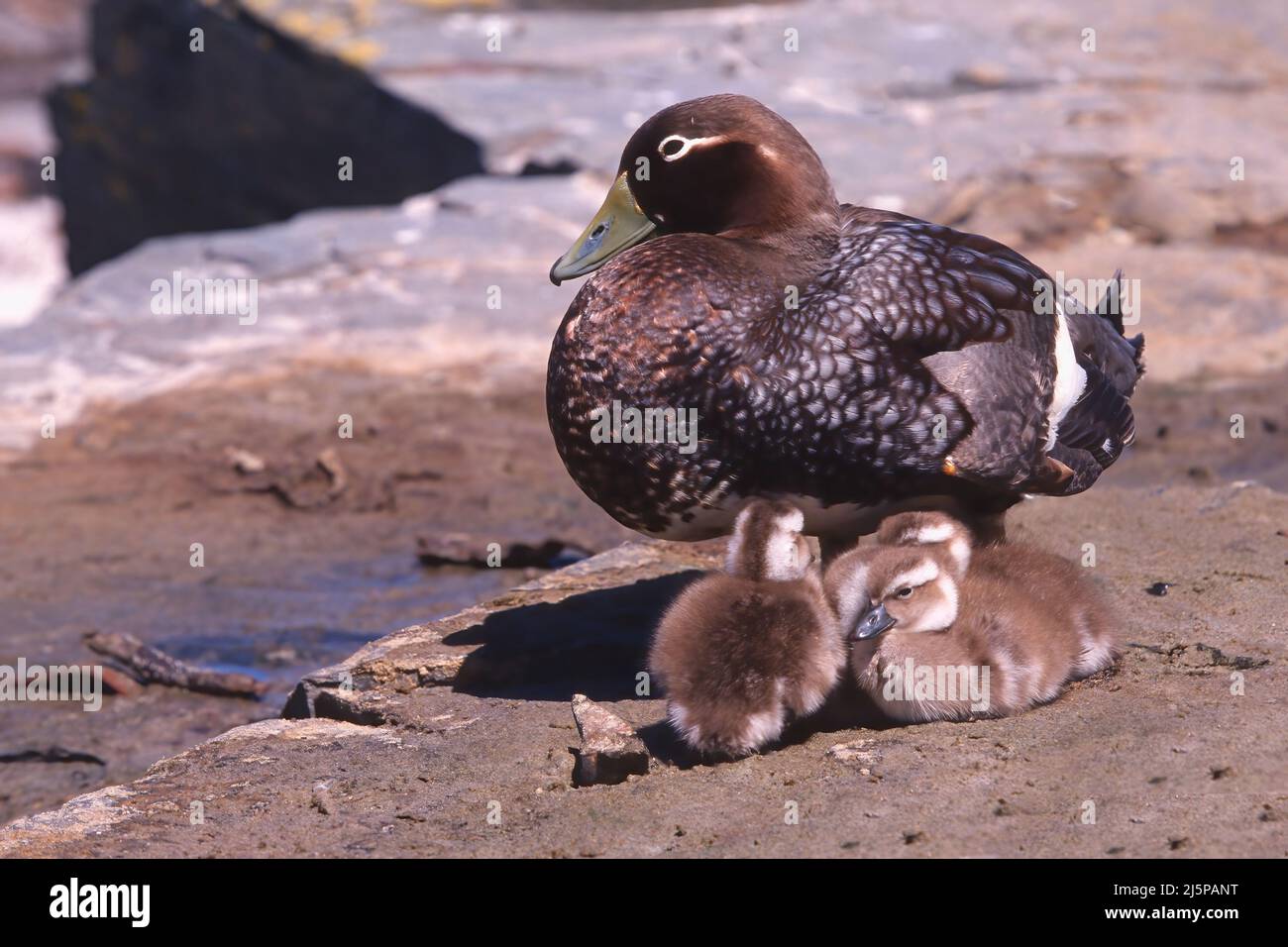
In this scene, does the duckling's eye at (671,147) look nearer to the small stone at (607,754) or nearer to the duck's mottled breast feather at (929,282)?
the duck's mottled breast feather at (929,282)

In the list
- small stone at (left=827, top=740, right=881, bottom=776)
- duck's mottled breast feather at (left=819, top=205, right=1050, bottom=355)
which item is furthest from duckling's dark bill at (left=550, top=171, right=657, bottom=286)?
small stone at (left=827, top=740, right=881, bottom=776)

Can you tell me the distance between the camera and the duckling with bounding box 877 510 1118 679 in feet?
13.2

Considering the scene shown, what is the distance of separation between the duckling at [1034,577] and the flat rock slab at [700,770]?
0.09 metres

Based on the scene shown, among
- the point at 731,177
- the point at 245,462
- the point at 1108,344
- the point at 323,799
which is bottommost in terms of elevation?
the point at 245,462

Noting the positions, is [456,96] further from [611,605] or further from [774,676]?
[774,676]

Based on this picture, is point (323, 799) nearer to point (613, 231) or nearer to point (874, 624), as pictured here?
point (874, 624)

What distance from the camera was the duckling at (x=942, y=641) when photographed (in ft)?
12.6

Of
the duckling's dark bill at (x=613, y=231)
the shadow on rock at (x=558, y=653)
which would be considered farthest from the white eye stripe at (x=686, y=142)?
the shadow on rock at (x=558, y=653)

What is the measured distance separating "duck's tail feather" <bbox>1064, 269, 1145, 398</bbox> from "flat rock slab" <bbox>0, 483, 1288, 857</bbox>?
0.59 metres

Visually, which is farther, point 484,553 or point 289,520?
point 289,520

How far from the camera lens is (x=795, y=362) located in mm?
4047

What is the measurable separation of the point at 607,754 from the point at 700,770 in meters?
0.22

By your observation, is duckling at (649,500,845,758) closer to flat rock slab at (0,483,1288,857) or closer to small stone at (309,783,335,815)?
flat rock slab at (0,483,1288,857)

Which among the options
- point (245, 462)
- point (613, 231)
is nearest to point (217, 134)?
point (245, 462)
